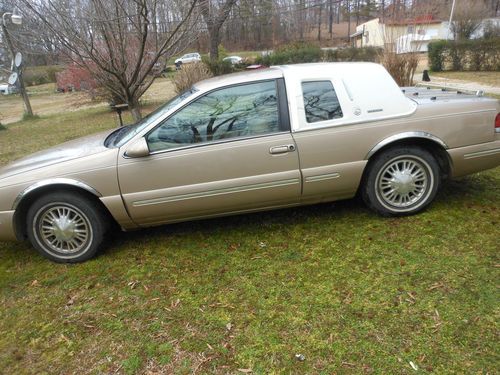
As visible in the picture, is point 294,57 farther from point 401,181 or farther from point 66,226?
point 66,226

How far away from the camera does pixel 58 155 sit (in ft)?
12.4

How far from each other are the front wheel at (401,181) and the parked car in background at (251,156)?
11mm

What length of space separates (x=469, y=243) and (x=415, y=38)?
9756 mm

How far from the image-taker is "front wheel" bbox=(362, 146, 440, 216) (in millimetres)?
3729

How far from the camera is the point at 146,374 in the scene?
2363 mm

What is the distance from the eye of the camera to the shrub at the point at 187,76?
1340 cm

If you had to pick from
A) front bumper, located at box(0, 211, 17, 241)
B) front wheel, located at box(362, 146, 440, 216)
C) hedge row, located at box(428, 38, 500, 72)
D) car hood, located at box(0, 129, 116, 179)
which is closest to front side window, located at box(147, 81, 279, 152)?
car hood, located at box(0, 129, 116, 179)

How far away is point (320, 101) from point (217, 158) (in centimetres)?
107

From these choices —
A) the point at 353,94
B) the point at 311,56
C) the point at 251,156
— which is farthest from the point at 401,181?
the point at 311,56

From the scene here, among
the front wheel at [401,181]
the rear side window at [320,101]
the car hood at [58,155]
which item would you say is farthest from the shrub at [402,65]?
the car hood at [58,155]

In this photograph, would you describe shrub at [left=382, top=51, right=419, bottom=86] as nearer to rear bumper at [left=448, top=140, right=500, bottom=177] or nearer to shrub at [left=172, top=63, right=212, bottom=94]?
shrub at [left=172, top=63, right=212, bottom=94]

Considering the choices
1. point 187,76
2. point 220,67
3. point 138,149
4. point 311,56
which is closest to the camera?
point 138,149

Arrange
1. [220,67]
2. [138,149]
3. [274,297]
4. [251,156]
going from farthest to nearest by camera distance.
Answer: [220,67], [251,156], [138,149], [274,297]

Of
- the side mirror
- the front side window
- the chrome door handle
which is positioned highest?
the front side window
